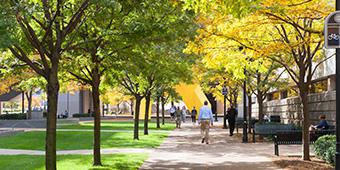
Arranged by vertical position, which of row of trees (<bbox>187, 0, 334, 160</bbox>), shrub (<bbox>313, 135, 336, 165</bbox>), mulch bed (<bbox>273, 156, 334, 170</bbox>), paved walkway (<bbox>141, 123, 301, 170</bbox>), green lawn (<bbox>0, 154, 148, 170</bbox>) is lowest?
green lawn (<bbox>0, 154, 148, 170</bbox>)

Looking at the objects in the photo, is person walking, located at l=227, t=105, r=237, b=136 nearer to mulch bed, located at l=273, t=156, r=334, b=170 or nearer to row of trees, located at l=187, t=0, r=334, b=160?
row of trees, located at l=187, t=0, r=334, b=160

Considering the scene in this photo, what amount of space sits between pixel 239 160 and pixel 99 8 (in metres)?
6.76

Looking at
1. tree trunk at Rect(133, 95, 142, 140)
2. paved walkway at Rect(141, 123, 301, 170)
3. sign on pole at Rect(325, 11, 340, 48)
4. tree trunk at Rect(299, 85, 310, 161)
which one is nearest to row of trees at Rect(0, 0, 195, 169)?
paved walkway at Rect(141, 123, 301, 170)

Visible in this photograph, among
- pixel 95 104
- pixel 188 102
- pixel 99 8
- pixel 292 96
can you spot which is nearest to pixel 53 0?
pixel 99 8

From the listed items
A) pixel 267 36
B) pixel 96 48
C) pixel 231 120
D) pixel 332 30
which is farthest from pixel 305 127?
pixel 231 120

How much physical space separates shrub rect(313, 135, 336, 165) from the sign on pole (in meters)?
5.37

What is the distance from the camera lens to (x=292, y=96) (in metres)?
31.5

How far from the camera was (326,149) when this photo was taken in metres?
13.1

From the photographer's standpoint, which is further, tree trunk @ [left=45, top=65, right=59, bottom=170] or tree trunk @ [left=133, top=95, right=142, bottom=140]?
tree trunk @ [left=133, top=95, right=142, bottom=140]

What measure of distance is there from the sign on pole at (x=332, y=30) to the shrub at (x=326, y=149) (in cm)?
537

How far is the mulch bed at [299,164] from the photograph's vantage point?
485 inches

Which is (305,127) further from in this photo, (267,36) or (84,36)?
(84,36)

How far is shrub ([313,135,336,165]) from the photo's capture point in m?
12.3

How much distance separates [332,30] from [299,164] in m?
6.24
